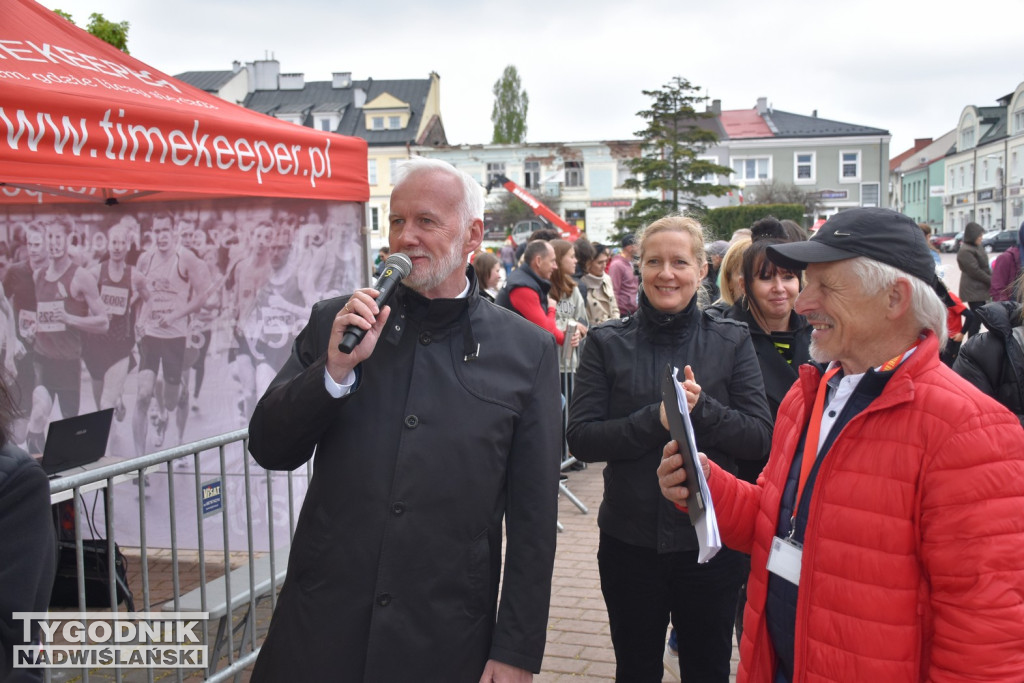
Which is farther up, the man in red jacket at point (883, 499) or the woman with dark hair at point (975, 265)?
the woman with dark hair at point (975, 265)

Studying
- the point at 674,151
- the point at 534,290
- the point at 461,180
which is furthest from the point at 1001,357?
the point at 674,151

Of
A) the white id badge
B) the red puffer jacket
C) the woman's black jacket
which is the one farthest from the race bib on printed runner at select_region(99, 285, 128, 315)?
the red puffer jacket

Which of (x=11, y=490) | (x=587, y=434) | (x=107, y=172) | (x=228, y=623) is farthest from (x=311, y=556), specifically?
(x=107, y=172)

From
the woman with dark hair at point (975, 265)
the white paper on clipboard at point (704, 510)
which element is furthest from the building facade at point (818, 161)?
the white paper on clipboard at point (704, 510)

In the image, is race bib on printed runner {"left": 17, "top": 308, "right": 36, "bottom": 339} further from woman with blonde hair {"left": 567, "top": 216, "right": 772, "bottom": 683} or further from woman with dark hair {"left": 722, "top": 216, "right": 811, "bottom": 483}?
woman with dark hair {"left": 722, "top": 216, "right": 811, "bottom": 483}

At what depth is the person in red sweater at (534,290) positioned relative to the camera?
7.15 metres

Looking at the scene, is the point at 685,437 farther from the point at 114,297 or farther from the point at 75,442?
the point at 114,297

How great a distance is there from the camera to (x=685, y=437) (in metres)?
1.98

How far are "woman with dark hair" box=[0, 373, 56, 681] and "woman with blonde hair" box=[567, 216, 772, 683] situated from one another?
1.73 m

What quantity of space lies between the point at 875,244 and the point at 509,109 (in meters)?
66.5

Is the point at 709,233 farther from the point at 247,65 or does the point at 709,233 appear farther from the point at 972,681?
the point at 247,65

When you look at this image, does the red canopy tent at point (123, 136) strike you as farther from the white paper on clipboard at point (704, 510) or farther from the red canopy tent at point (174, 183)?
the white paper on clipboard at point (704, 510)

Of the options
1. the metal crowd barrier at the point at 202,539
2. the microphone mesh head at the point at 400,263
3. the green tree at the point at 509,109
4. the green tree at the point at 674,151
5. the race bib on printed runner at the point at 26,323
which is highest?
the green tree at the point at 509,109

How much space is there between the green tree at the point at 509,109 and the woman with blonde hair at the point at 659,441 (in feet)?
210
